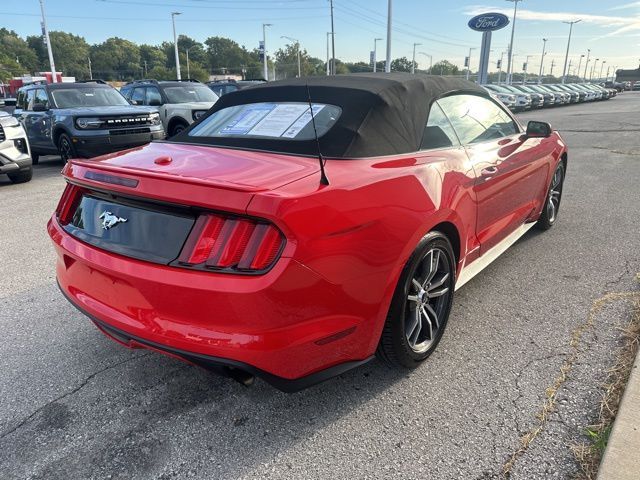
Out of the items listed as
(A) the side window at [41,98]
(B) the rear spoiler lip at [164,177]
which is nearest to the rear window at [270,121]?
(B) the rear spoiler lip at [164,177]

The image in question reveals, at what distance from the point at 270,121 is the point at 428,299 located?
4.65 feet

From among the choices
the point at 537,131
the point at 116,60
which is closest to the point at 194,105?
the point at 537,131

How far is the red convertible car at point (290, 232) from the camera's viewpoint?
192 centimetres

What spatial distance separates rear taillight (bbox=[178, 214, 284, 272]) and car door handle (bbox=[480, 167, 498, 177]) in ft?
5.89

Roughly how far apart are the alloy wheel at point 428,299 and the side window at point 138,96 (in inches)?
467

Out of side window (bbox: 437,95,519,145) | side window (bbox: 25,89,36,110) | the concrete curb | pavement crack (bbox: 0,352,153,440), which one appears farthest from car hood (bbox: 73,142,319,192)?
side window (bbox: 25,89,36,110)

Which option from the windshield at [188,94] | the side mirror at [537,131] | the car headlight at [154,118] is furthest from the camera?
the windshield at [188,94]

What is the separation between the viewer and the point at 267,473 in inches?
80.7

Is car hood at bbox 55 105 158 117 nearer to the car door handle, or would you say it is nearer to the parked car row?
the car door handle

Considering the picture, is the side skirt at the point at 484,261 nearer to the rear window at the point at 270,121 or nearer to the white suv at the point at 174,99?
the rear window at the point at 270,121

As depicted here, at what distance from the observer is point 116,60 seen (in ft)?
411

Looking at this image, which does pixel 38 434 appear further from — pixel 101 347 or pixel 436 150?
pixel 436 150

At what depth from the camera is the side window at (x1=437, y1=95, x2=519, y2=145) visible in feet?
10.6

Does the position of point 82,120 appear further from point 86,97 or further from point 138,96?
point 138,96
